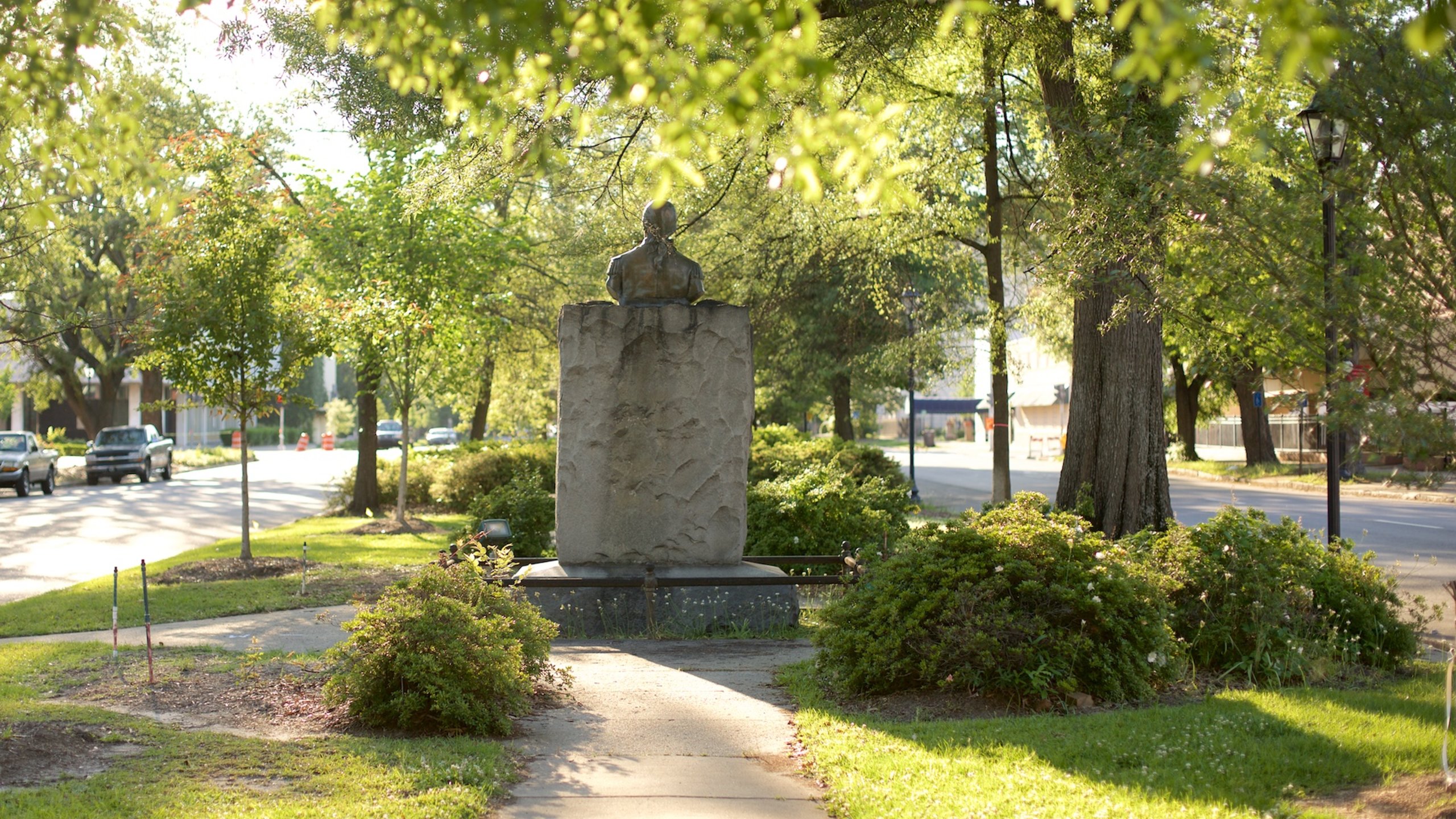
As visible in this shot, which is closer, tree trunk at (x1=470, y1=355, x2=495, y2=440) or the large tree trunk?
the large tree trunk

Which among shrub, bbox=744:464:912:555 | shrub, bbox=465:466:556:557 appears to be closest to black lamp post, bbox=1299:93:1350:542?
shrub, bbox=744:464:912:555

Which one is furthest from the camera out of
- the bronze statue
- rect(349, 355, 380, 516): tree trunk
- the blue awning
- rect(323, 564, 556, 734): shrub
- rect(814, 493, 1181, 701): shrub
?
the blue awning

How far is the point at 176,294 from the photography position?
48.6ft

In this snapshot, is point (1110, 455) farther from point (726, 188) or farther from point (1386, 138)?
point (1386, 138)

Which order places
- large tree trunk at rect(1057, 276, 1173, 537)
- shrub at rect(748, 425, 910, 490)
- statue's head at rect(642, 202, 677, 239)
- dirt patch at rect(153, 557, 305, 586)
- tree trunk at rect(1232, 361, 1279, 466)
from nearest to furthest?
statue's head at rect(642, 202, 677, 239) → large tree trunk at rect(1057, 276, 1173, 537) → dirt patch at rect(153, 557, 305, 586) → shrub at rect(748, 425, 910, 490) → tree trunk at rect(1232, 361, 1279, 466)

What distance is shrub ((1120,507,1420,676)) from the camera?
750 cm

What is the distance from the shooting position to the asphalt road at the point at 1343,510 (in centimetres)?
1355

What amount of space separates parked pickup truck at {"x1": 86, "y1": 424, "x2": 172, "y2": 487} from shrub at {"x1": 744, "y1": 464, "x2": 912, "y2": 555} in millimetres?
30000

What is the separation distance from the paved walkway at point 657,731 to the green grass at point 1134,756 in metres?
0.27

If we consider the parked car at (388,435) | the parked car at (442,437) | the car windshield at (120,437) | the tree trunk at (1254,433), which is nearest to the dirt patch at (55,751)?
the car windshield at (120,437)

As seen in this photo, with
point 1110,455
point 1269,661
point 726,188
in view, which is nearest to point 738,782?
point 1269,661

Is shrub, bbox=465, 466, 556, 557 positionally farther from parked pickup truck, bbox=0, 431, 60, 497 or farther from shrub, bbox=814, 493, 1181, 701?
parked pickup truck, bbox=0, 431, 60, 497

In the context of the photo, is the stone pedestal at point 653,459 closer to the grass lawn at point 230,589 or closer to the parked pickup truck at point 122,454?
the grass lawn at point 230,589

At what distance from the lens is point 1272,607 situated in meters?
7.62
